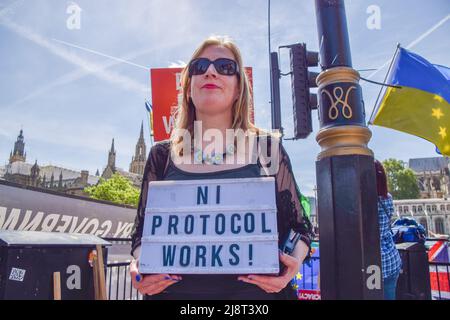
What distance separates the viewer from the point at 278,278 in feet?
5.25

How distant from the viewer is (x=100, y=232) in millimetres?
10477

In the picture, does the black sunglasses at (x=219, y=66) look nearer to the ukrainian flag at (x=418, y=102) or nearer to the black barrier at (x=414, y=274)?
the ukrainian flag at (x=418, y=102)

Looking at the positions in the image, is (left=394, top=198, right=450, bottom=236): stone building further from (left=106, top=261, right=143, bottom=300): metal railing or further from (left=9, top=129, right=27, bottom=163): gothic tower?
(left=9, top=129, right=27, bottom=163): gothic tower

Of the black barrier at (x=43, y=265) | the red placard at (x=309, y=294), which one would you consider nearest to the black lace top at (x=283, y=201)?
the black barrier at (x=43, y=265)

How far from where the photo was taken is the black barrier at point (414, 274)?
16.4 feet

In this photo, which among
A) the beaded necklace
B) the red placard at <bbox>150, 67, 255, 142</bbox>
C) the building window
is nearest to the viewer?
the beaded necklace

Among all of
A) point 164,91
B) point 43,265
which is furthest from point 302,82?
point 164,91

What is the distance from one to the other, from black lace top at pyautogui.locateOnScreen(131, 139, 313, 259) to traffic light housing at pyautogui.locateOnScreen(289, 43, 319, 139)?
5.65ft

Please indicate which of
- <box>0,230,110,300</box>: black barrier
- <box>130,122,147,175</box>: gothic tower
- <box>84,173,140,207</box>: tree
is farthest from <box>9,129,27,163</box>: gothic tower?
<box>0,230,110,300</box>: black barrier

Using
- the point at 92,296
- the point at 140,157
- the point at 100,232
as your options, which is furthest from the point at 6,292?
the point at 140,157

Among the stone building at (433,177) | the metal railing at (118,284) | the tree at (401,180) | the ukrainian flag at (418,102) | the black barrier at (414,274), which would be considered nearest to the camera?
the black barrier at (414,274)

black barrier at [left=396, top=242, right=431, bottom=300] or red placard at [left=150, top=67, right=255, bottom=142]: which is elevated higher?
red placard at [left=150, top=67, right=255, bottom=142]

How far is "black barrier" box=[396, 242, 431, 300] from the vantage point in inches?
196
